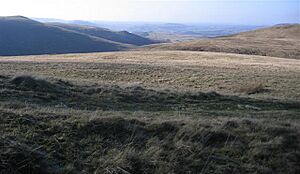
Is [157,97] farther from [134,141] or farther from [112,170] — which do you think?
[112,170]

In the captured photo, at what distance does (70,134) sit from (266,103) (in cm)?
1287

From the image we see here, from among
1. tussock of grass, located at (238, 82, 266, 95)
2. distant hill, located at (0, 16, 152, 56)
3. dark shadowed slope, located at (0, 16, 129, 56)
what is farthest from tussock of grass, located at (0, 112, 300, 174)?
distant hill, located at (0, 16, 152, 56)

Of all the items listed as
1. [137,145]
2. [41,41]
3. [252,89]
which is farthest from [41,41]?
[137,145]

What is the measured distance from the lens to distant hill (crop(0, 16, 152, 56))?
151 m

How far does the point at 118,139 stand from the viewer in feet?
24.3

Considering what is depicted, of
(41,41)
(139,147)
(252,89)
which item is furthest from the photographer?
(41,41)

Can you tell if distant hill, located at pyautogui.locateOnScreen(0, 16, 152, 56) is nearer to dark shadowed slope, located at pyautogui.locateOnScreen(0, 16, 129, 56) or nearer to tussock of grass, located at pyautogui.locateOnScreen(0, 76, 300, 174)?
dark shadowed slope, located at pyautogui.locateOnScreen(0, 16, 129, 56)

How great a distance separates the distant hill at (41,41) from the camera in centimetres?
15075

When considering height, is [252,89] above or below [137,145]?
below

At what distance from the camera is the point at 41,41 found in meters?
167

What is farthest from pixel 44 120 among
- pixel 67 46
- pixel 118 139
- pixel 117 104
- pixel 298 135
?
pixel 67 46

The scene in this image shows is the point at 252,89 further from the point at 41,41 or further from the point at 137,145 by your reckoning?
the point at 41,41

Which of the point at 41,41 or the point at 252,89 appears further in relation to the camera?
the point at 41,41

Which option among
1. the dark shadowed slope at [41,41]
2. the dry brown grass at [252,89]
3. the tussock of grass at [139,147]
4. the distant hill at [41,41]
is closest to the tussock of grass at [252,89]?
the dry brown grass at [252,89]
